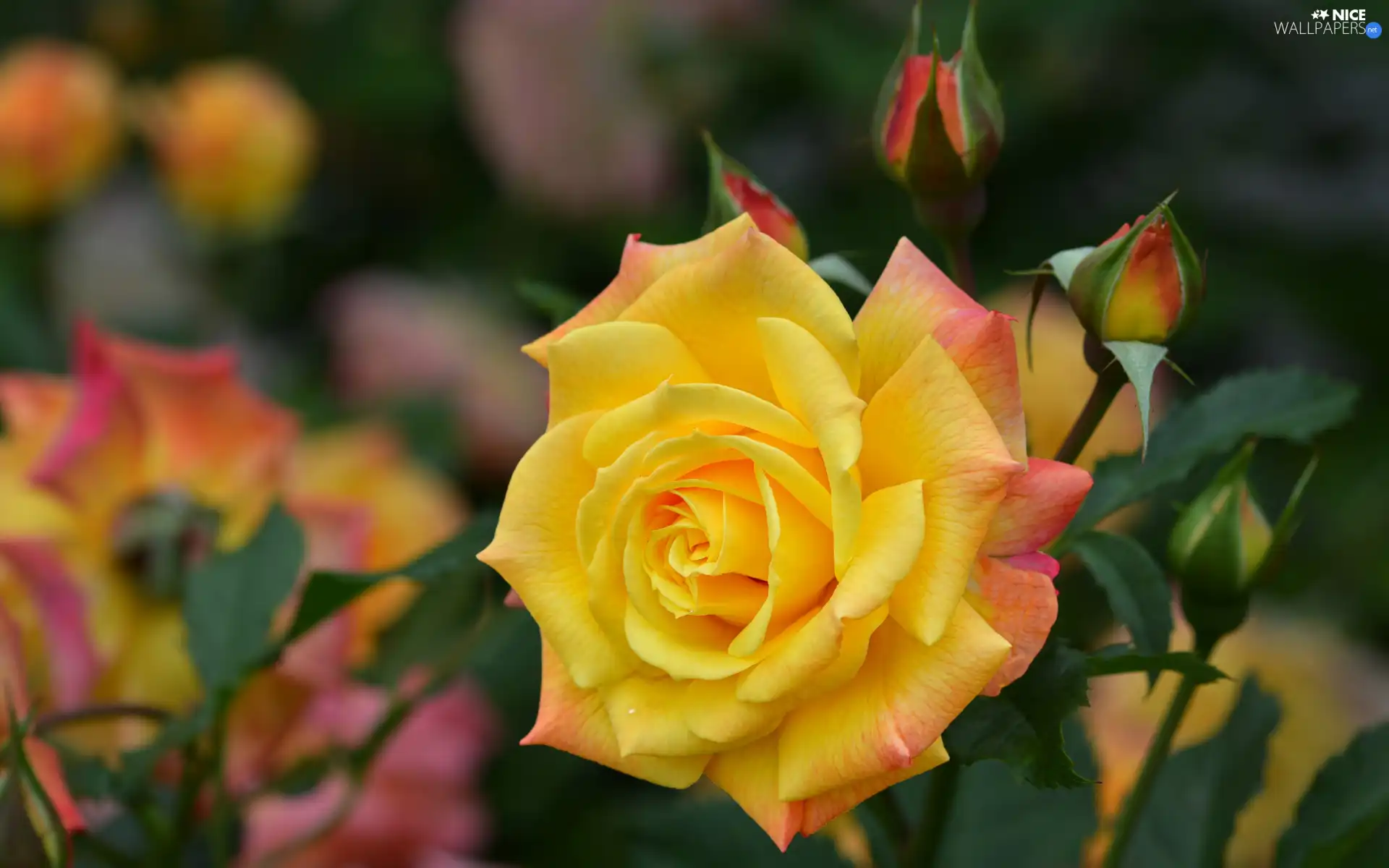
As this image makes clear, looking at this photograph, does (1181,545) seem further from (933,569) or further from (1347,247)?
(1347,247)

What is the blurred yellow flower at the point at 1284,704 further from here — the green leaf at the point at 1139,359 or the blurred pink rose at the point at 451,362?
the blurred pink rose at the point at 451,362

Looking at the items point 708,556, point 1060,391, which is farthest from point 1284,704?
point 708,556

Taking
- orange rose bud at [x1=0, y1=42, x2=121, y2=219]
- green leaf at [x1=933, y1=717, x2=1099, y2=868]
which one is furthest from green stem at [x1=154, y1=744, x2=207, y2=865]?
orange rose bud at [x1=0, y1=42, x2=121, y2=219]

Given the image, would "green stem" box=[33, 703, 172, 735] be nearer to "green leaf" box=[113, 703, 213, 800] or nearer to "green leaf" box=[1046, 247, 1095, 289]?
"green leaf" box=[113, 703, 213, 800]

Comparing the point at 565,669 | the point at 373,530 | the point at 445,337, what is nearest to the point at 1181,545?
the point at 565,669

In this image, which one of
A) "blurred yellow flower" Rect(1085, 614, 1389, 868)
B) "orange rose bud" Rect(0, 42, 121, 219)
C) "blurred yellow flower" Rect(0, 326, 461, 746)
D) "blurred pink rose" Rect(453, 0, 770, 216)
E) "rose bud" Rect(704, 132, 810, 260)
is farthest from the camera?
"blurred pink rose" Rect(453, 0, 770, 216)

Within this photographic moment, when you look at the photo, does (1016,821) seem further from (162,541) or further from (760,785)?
(162,541)
